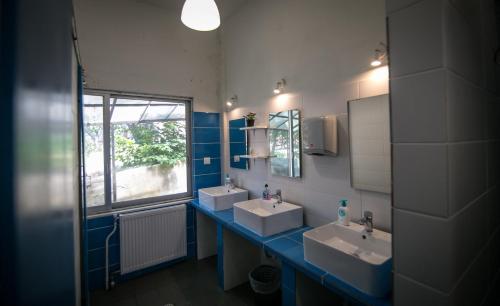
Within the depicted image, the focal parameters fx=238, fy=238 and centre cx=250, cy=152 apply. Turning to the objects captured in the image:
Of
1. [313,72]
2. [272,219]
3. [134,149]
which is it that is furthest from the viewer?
[134,149]

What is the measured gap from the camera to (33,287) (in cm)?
35

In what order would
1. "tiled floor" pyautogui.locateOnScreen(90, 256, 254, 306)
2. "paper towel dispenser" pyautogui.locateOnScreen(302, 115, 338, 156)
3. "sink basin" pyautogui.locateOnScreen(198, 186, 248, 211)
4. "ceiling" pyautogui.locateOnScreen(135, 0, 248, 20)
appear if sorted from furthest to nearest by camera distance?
"ceiling" pyautogui.locateOnScreen(135, 0, 248, 20), "sink basin" pyautogui.locateOnScreen(198, 186, 248, 211), "tiled floor" pyautogui.locateOnScreen(90, 256, 254, 306), "paper towel dispenser" pyautogui.locateOnScreen(302, 115, 338, 156)

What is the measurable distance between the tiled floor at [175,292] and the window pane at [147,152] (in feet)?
3.04

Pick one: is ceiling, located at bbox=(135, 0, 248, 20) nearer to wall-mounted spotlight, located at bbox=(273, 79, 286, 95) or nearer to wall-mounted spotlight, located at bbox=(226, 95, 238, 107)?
wall-mounted spotlight, located at bbox=(226, 95, 238, 107)

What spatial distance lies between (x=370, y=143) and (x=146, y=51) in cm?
255

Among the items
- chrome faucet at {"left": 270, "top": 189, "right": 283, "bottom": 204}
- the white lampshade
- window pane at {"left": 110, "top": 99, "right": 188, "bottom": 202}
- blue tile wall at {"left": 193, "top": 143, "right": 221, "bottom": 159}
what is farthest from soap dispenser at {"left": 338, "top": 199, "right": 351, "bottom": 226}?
window pane at {"left": 110, "top": 99, "right": 188, "bottom": 202}

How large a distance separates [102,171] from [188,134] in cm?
106

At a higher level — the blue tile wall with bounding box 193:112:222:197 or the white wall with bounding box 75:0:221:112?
the white wall with bounding box 75:0:221:112

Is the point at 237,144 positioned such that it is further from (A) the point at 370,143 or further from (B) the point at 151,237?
(A) the point at 370,143

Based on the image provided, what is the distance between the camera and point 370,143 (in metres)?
1.61

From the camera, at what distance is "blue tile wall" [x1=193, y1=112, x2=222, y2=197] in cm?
309

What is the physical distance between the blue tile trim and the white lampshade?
1527 millimetres

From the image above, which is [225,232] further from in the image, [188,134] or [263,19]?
[263,19]

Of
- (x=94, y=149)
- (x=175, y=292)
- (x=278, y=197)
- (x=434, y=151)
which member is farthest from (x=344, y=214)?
(x=94, y=149)
